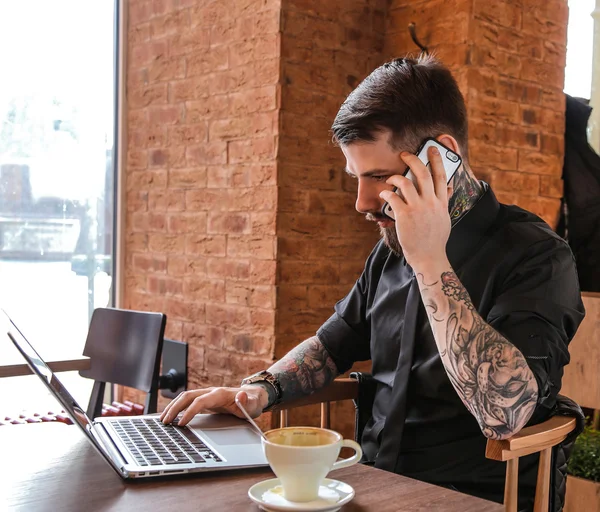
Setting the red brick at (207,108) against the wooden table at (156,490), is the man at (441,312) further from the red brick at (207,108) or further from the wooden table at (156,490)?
the red brick at (207,108)

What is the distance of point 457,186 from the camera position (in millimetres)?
1437

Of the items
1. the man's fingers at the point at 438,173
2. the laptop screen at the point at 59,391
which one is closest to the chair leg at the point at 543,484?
the man's fingers at the point at 438,173

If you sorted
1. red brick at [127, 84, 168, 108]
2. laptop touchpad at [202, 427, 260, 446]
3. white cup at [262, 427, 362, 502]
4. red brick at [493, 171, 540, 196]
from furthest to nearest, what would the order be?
red brick at [127, 84, 168, 108] < red brick at [493, 171, 540, 196] < laptop touchpad at [202, 427, 260, 446] < white cup at [262, 427, 362, 502]

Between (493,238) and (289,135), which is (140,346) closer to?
(289,135)

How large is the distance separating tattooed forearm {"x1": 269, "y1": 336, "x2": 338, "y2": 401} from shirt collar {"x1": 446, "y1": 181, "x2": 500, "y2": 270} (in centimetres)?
39

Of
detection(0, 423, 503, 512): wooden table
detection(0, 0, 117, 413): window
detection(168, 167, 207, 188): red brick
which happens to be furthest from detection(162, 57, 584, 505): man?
detection(0, 0, 117, 413): window

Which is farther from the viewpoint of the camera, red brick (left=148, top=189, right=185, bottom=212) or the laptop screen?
red brick (left=148, top=189, right=185, bottom=212)

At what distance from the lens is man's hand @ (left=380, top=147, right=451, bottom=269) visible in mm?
1236

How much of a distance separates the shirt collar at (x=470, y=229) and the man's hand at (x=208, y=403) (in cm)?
48

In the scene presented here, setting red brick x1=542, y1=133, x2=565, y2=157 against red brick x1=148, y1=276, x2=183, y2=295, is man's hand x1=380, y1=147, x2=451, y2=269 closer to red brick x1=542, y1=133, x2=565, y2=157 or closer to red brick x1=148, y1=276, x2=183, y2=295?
red brick x1=542, y1=133, x2=565, y2=157

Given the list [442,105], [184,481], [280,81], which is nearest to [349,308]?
[442,105]

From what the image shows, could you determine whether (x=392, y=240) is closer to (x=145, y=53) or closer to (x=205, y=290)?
(x=205, y=290)

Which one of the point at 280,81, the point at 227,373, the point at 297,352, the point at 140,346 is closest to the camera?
the point at 297,352

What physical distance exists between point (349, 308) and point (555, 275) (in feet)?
1.78
